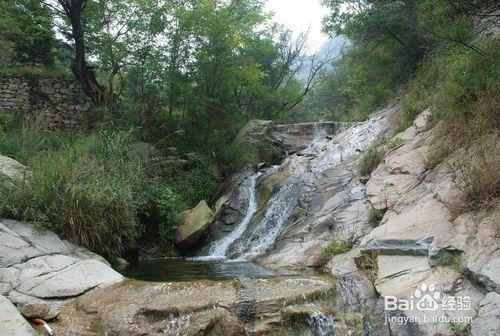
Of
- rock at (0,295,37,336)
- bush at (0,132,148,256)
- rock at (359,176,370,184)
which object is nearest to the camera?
rock at (0,295,37,336)

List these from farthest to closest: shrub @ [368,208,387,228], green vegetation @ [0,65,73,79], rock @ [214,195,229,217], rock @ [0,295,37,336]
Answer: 1. green vegetation @ [0,65,73,79]
2. rock @ [214,195,229,217]
3. shrub @ [368,208,387,228]
4. rock @ [0,295,37,336]

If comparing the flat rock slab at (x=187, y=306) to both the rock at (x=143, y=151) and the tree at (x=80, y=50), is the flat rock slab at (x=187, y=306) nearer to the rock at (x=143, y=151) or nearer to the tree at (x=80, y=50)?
the rock at (x=143, y=151)

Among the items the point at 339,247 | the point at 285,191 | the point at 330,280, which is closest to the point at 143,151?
the point at 285,191

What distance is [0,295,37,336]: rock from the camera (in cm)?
343

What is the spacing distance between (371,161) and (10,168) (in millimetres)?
6543

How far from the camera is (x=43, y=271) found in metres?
4.70

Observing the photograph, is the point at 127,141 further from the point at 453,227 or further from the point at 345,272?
the point at 453,227

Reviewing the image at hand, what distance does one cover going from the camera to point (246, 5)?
16297mm

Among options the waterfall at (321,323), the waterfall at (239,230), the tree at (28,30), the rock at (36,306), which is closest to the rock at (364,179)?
the waterfall at (239,230)

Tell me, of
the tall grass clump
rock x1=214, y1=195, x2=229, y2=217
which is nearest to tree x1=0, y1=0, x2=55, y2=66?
the tall grass clump

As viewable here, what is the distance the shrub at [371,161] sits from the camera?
7.62 meters

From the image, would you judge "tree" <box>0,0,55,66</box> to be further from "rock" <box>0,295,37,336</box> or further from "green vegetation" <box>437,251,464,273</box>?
"green vegetation" <box>437,251,464,273</box>

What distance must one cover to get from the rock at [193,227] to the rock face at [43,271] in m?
2.92

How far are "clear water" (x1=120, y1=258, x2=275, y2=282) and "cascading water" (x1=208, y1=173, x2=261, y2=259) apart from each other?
2.86 ft
